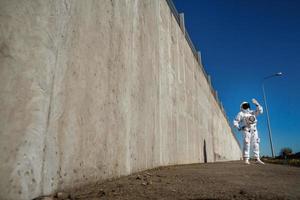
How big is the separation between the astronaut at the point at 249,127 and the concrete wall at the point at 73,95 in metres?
4.12

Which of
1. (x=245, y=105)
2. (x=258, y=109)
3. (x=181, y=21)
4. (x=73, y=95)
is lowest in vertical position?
(x=73, y=95)

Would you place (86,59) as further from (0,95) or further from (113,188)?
(113,188)

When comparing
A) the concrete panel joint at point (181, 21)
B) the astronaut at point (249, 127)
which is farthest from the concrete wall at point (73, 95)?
the astronaut at point (249, 127)

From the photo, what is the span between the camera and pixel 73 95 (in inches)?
72.5

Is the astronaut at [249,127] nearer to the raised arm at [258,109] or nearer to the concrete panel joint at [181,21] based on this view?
the raised arm at [258,109]

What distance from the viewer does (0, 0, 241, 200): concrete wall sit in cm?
138

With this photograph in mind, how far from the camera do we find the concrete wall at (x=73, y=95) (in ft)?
4.53

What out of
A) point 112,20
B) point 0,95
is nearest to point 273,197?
point 0,95

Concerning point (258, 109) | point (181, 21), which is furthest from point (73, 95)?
point (258, 109)

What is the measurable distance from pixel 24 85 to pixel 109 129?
3.40 feet

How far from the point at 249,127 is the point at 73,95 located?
6313 millimetres

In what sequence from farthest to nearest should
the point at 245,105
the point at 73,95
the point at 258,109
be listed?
the point at 245,105
the point at 258,109
the point at 73,95

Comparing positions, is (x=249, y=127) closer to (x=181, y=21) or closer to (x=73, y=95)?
(x=181, y=21)

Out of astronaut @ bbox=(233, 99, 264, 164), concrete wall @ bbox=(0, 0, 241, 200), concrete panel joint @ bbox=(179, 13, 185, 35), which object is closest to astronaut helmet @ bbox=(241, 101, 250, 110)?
astronaut @ bbox=(233, 99, 264, 164)
